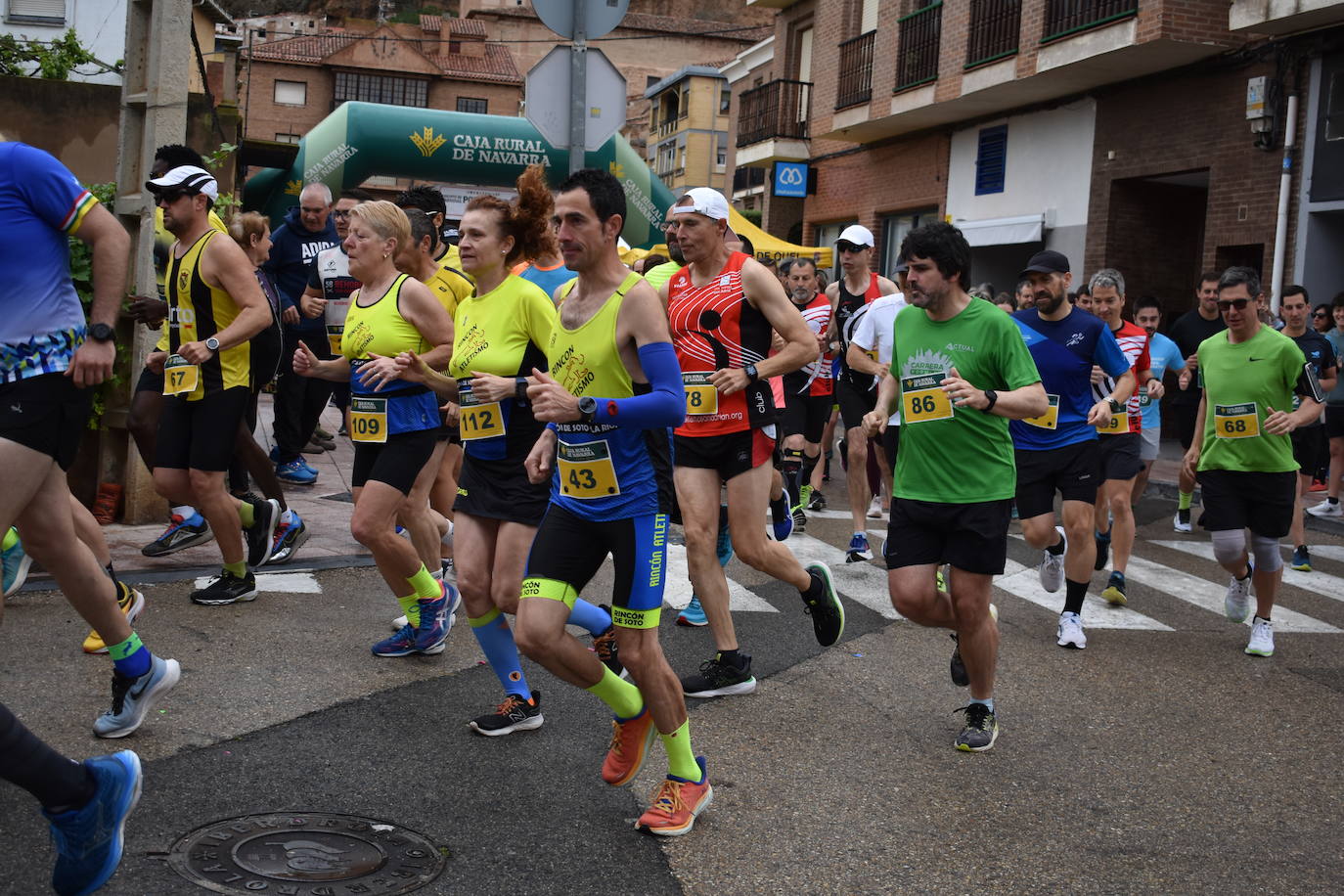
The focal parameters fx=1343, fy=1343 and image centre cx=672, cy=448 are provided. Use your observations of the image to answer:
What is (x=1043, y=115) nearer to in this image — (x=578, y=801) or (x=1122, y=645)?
(x=1122, y=645)

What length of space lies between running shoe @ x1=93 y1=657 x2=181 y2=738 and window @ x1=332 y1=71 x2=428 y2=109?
66117mm

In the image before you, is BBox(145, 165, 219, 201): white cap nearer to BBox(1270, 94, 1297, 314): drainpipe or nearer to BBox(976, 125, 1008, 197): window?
BBox(1270, 94, 1297, 314): drainpipe

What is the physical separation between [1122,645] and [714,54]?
66744mm

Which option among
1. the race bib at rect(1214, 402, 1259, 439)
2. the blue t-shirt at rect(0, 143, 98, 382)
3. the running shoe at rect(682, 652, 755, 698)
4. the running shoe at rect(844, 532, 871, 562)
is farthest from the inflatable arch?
the blue t-shirt at rect(0, 143, 98, 382)

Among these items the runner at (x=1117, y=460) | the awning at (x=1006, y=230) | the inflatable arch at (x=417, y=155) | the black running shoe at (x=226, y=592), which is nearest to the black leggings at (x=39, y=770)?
the black running shoe at (x=226, y=592)

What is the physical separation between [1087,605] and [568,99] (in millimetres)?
4497

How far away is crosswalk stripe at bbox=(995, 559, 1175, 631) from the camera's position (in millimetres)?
7766

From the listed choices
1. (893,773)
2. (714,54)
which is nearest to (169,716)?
(893,773)

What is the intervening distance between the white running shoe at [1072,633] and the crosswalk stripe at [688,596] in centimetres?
155

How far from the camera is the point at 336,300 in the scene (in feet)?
30.2

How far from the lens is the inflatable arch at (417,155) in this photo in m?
15.7

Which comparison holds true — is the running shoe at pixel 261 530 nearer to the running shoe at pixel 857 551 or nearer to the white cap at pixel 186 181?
the white cap at pixel 186 181

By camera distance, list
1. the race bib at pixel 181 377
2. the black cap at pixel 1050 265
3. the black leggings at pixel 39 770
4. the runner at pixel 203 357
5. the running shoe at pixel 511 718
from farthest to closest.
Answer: the black cap at pixel 1050 265, the race bib at pixel 181 377, the runner at pixel 203 357, the running shoe at pixel 511 718, the black leggings at pixel 39 770

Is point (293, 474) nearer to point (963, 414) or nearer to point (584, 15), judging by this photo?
point (584, 15)
